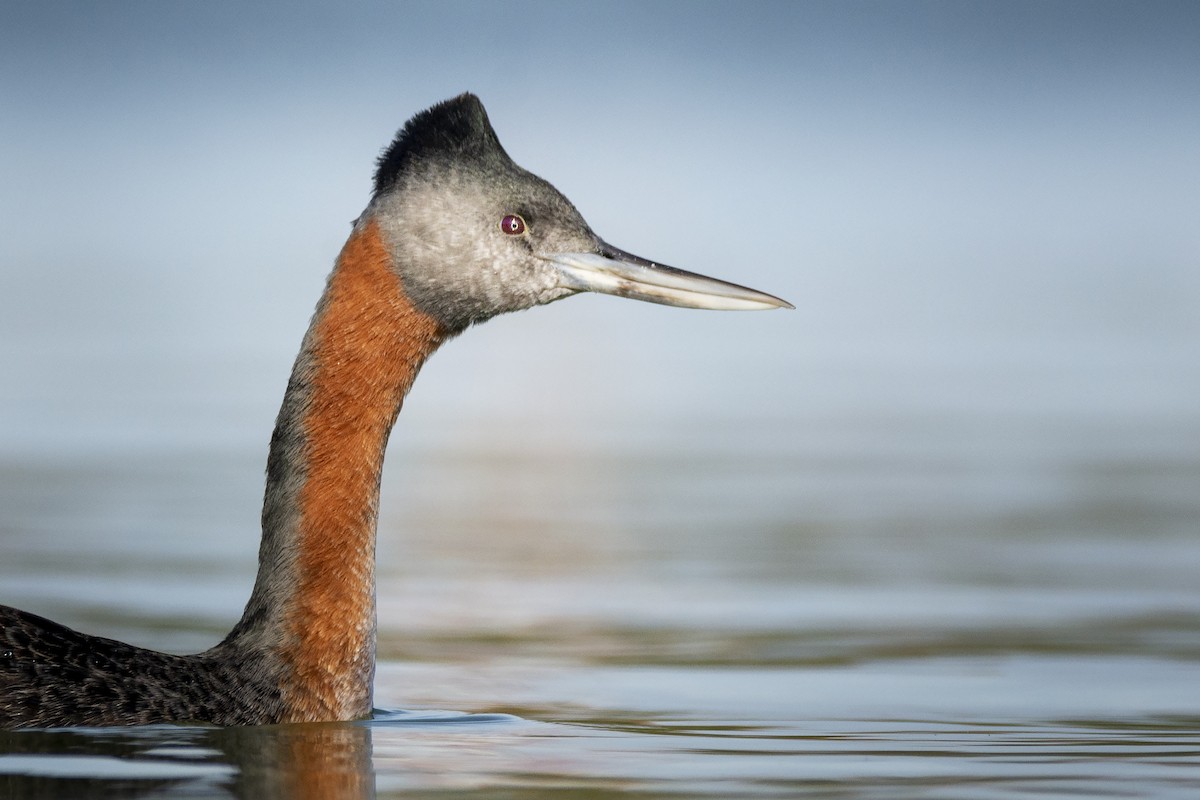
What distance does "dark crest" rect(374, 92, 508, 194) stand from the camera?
873 cm

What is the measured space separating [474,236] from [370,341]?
1.80ft

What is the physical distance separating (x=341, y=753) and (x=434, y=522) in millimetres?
6174

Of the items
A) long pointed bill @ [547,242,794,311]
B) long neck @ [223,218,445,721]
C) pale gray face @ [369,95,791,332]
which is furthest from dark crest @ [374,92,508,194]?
long pointed bill @ [547,242,794,311]

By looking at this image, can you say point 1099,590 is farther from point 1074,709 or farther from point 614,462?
point 614,462

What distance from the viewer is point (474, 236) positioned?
8.73 metres

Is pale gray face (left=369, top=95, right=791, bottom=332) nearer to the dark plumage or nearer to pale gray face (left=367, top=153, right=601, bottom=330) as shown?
pale gray face (left=367, top=153, right=601, bottom=330)

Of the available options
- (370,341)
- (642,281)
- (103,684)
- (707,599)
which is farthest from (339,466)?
(707,599)

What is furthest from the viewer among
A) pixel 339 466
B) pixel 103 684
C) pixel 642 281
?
pixel 642 281

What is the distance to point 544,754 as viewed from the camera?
7824 mm

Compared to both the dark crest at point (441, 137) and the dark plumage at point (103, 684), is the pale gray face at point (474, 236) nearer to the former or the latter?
the dark crest at point (441, 137)

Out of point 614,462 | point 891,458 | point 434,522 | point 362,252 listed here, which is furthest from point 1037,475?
point 362,252

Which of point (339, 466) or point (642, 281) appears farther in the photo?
point (642, 281)

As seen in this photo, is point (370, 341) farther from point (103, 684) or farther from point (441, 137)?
point (103, 684)

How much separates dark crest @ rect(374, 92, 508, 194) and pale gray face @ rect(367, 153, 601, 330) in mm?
46
